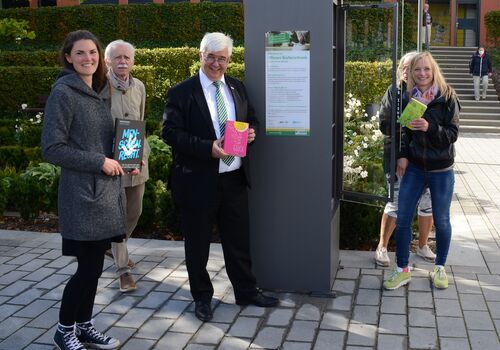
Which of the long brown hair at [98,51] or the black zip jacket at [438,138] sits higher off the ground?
the long brown hair at [98,51]

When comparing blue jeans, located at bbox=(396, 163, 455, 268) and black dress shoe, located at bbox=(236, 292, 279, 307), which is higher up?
blue jeans, located at bbox=(396, 163, 455, 268)

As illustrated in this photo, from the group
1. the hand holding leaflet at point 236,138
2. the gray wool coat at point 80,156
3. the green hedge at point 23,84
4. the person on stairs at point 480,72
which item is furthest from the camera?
the person on stairs at point 480,72

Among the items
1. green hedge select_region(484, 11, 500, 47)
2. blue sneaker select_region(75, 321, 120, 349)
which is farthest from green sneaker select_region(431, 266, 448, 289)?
green hedge select_region(484, 11, 500, 47)

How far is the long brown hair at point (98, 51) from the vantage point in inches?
148

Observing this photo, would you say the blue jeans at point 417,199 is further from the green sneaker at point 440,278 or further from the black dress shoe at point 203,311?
the black dress shoe at point 203,311

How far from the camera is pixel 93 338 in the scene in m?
4.08

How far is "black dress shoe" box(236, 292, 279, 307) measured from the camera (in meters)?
4.72

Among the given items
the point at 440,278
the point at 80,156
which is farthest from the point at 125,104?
the point at 440,278

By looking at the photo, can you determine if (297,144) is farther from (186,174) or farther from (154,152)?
(154,152)

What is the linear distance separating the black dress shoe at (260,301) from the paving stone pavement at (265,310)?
0.19 ft

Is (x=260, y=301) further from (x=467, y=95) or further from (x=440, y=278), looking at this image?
(x=467, y=95)

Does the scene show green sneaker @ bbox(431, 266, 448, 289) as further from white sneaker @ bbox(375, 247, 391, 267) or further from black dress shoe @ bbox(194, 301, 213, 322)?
black dress shoe @ bbox(194, 301, 213, 322)

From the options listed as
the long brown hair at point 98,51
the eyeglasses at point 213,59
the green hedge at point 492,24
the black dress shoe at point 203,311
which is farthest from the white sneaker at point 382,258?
the green hedge at point 492,24

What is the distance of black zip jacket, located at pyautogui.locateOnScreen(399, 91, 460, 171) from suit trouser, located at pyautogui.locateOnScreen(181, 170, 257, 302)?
137 cm
